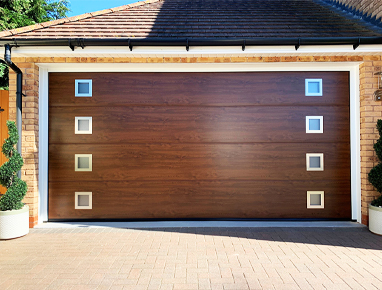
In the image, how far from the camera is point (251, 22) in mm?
5016

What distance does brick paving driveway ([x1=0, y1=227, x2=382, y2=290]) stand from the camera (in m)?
2.71

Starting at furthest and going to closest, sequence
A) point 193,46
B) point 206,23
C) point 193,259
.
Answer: point 206,23
point 193,46
point 193,259

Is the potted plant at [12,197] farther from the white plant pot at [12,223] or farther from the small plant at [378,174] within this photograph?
the small plant at [378,174]

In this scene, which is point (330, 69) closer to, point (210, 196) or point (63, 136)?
point (210, 196)

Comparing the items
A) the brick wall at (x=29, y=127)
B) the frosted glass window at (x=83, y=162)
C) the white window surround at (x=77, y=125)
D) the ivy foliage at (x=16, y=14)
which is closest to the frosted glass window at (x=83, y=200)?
the frosted glass window at (x=83, y=162)

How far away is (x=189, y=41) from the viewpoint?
4105 mm

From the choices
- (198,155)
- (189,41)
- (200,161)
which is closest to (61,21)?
(189,41)

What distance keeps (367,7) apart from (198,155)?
4.54 metres

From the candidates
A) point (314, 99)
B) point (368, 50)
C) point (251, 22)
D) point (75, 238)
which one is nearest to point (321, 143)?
point (314, 99)

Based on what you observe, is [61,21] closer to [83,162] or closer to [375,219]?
[83,162]

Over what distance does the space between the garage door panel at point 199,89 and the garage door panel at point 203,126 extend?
151 millimetres

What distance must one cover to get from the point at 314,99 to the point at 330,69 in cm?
62

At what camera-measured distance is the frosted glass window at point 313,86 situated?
4.77 meters

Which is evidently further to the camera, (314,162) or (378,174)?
(314,162)
